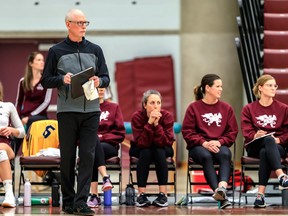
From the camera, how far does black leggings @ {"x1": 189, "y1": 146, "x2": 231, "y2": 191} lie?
855 cm

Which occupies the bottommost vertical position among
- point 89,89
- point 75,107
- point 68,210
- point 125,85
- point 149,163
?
point 68,210

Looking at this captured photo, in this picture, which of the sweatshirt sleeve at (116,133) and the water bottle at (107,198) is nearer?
the water bottle at (107,198)

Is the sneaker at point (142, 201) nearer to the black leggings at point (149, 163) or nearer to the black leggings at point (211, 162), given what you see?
the black leggings at point (149, 163)

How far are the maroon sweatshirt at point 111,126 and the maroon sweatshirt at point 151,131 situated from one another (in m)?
0.24

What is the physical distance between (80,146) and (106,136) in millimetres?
1297

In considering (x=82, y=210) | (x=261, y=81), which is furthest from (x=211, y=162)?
(x=82, y=210)

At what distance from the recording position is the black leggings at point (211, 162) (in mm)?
8555

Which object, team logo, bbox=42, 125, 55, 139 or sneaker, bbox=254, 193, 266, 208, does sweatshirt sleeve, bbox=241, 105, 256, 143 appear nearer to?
sneaker, bbox=254, 193, 266, 208

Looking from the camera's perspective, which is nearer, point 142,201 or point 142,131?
point 142,201

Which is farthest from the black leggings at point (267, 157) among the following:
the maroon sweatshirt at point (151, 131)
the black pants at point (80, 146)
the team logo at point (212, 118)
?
the black pants at point (80, 146)

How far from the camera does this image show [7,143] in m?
8.78

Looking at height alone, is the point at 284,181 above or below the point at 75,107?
below

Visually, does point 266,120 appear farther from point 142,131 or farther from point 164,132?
point 142,131

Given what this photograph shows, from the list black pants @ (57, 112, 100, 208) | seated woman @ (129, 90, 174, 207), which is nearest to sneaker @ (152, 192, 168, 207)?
Answer: seated woman @ (129, 90, 174, 207)
